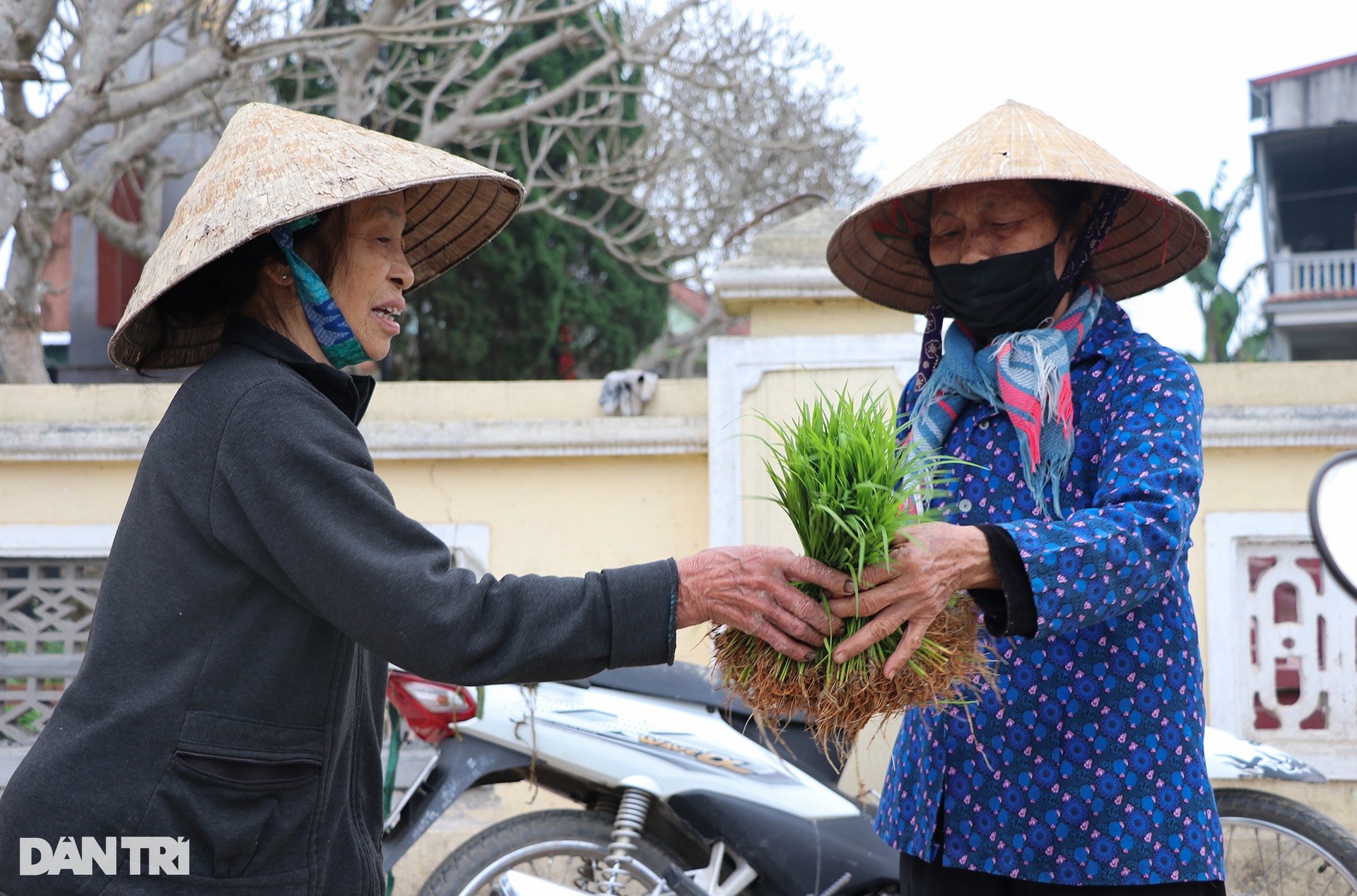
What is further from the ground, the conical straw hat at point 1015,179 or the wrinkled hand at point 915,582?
the conical straw hat at point 1015,179

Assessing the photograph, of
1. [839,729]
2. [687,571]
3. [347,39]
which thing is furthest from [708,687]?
[347,39]

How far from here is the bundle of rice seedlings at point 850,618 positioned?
1.63m

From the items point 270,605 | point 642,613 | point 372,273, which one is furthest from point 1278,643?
point 270,605

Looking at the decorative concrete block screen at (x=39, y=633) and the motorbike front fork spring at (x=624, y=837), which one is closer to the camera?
the motorbike front fork spring at (x=624, y=837)

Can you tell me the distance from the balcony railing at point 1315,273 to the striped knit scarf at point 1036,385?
80.3 ft

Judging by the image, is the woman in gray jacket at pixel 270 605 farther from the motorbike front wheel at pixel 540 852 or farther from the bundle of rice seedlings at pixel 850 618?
the motorbike front wheel at pixel 540 852

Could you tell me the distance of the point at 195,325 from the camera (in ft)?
5.82

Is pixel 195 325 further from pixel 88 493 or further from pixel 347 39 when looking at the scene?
pixel 347 39

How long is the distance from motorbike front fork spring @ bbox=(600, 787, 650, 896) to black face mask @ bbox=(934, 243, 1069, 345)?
5.44 ft

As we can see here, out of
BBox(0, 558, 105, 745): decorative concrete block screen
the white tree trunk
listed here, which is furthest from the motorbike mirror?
the white tree trunk

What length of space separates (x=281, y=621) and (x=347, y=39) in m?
8.61

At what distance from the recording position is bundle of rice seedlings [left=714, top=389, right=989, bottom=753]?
163 centimetres

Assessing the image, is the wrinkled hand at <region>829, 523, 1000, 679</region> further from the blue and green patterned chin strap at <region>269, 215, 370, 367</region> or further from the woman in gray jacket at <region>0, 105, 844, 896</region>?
the blue and green patterned chin strap at <region>269, 215, 370, 367</region>

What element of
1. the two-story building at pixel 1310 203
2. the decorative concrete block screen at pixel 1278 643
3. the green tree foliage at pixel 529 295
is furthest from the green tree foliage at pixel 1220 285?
the decorative concrete block screen at pixel 1278 643
